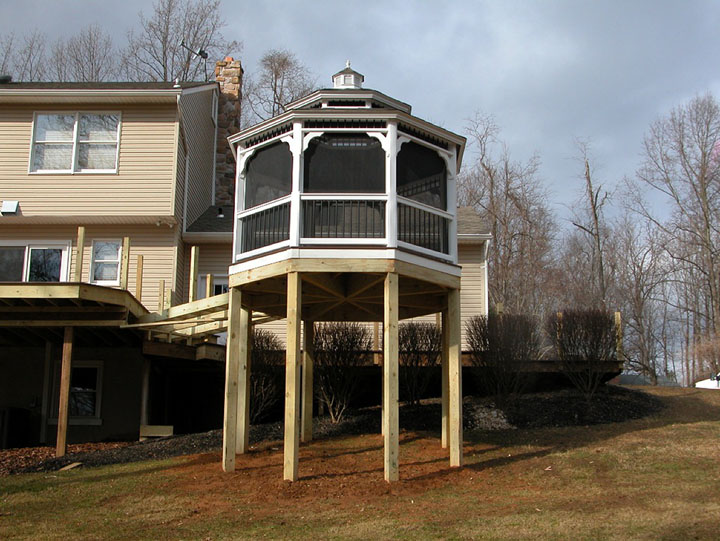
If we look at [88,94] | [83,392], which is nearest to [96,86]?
[88,94]

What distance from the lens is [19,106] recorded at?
18.4 m

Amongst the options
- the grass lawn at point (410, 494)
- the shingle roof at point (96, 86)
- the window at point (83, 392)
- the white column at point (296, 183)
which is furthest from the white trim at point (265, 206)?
the shingle roof at point (96, 86)

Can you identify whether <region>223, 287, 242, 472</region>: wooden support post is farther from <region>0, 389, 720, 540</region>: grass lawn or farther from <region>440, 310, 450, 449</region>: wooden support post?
<region>440, 310, 450, 449</region>: wooden support post

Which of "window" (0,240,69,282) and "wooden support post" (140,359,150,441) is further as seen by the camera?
"window" (0,240,69,282)

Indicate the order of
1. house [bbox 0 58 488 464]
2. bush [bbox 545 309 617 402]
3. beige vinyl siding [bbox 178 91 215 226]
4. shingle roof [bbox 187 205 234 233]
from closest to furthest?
1. bush [bbox 545 309 617 402]
2. house [bbox 0 58 488 464]
3. shingle roof [bbox 187 205 234 233]
4. beige vinyl siding [bbox 178 91 215 226]

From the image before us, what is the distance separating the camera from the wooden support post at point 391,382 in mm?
10531

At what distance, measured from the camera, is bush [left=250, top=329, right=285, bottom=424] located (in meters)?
16.1

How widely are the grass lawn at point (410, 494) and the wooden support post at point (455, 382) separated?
1.08ft

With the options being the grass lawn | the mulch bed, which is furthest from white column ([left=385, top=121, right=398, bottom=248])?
the mulch bed

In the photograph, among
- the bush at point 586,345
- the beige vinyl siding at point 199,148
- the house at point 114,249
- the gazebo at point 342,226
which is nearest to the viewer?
the gazebo at point 342,226

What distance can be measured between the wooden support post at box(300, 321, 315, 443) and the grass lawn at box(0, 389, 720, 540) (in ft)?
1.75

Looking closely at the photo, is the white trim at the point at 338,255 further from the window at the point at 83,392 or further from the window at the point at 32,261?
the window at the point at 32,261

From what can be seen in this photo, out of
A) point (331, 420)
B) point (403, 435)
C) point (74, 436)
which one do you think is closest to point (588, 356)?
point (403, 435)

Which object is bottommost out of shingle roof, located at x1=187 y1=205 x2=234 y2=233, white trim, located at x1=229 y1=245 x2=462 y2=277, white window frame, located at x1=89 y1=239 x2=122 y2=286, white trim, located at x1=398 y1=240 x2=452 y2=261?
white trim, located at x1=229 y1=245 x2=462 y2=277
